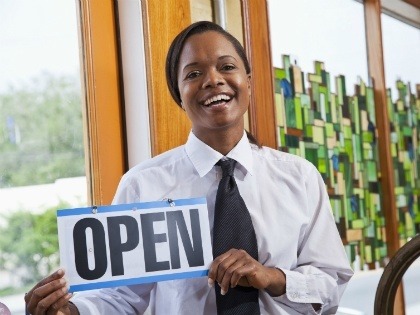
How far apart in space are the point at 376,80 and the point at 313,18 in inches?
28.7

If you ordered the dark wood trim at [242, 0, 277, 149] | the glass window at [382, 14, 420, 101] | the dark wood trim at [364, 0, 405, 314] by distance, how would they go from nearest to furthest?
the dark wood trim at [242, 0, 277, 149], the dark wood trim at [364, 0, 405, 314], the glass window at [382, 14, 420, 101]

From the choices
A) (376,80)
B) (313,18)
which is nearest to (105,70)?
(313,18)

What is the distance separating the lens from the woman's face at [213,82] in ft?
5.59

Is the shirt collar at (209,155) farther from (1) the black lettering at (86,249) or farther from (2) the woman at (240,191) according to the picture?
(1) the black lettering at (86,249)

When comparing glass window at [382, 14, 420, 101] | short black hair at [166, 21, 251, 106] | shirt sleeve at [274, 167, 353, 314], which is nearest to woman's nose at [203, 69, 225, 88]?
short black hair at [166, 21, 251, 106]

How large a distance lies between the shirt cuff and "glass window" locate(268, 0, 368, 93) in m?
1.89

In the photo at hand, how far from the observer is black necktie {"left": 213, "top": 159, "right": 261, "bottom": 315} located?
167 cm

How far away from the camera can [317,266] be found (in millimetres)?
1729

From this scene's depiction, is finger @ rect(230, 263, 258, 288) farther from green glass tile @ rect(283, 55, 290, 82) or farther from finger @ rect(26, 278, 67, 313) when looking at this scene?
→ green glass tile @ rect(283, 55, 290, 82)

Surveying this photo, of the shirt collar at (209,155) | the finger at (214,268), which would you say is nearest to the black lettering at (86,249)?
the finger at (214,268)

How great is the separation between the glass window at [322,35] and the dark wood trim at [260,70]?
0.99 feet

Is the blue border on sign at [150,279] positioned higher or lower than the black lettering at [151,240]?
lower

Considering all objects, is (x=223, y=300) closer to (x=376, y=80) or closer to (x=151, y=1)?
(x=151, y=1)

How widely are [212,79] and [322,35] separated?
94.9 inches
